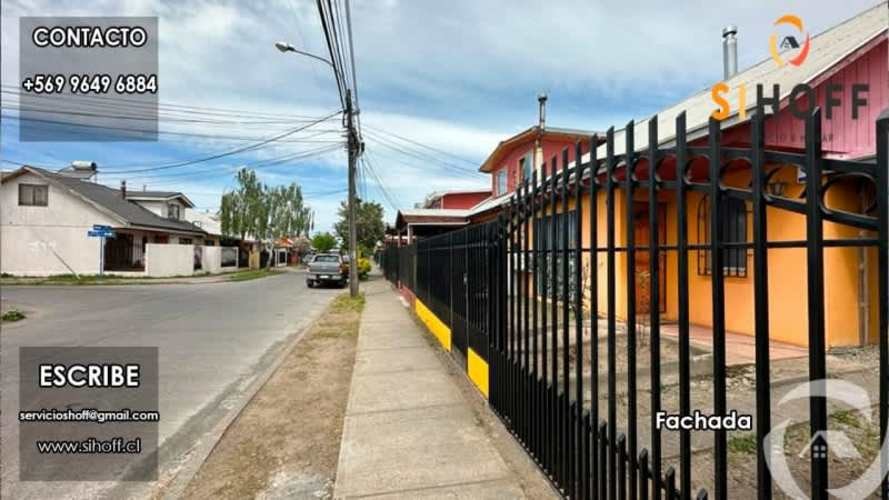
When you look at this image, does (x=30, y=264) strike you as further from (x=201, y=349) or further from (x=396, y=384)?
(x=396, y=384)

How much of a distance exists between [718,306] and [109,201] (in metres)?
35.8

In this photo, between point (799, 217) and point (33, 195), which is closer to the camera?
point (799, 217)

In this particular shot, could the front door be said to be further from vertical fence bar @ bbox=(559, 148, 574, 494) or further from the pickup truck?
the pickup truck

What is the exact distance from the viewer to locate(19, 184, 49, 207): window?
87.0 ft

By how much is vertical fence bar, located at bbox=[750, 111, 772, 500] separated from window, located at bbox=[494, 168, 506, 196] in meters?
17.8

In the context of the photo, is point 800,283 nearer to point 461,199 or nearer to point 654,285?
point 654,285

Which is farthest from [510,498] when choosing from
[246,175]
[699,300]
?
[246,175]

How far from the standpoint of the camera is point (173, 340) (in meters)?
8.79

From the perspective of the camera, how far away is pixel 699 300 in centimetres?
811

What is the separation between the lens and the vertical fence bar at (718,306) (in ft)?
5.94

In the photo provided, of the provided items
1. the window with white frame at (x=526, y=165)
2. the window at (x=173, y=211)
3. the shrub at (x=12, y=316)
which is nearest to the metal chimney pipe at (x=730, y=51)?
the window with white frame at (x=526, y=165)

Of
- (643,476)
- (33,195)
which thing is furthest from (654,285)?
(33,195)

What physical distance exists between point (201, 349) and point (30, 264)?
26231 mm

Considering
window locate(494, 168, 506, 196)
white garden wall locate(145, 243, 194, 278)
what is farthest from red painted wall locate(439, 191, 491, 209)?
white garden wall locate(145, 243, 194, 278)
